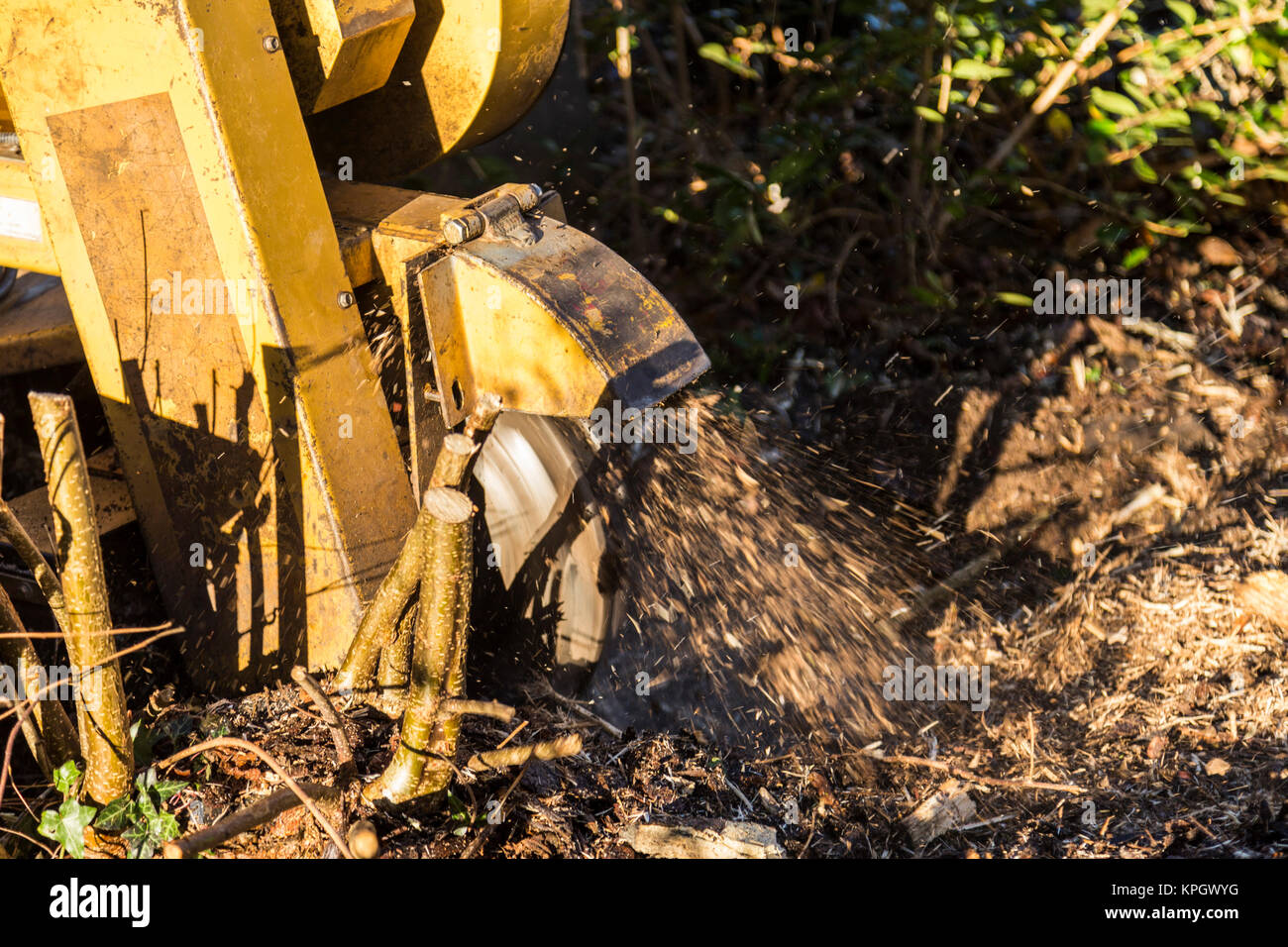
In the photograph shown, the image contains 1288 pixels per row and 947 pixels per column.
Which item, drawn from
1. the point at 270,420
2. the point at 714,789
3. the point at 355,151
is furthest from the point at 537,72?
the point at 714,789

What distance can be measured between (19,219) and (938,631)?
2665 millimetres

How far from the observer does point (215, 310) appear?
2328 mm

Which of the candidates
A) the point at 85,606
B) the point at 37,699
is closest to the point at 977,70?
the point at 85,606

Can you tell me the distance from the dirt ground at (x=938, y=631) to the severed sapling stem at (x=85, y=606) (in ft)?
0.66

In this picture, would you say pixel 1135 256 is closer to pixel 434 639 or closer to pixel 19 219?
pixel 434 639

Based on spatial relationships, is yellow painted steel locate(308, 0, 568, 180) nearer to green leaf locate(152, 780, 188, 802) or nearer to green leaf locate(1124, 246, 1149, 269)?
green leaf locate(152, 780, 188, 802)

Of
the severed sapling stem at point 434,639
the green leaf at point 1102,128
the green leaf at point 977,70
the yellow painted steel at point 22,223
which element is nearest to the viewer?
the severed sapling stem at point 434,639

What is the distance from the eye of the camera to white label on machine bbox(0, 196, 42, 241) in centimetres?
242

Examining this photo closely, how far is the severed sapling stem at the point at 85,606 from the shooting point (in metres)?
2.04

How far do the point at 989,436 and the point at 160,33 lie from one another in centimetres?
308

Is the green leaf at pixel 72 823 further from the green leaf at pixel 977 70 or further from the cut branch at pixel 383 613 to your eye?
the green leaf at pixel 977 70

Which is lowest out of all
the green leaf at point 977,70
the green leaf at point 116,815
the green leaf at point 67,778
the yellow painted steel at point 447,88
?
the green leaf at point 116,815

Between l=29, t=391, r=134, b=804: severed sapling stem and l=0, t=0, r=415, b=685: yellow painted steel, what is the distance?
34cm

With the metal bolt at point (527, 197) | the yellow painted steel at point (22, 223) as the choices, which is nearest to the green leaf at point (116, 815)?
the yellow painted steel at point (22, 223)
